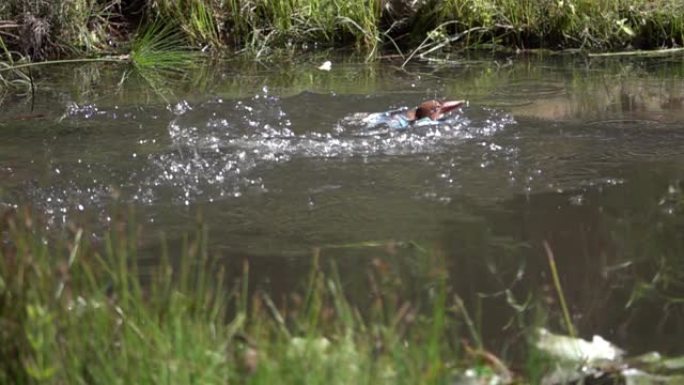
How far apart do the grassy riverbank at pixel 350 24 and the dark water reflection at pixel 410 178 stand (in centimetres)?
129

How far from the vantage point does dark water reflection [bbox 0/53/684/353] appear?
380 cm

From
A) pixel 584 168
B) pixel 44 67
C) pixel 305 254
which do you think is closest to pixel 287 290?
pixel 305 254

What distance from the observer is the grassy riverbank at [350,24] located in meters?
8.41

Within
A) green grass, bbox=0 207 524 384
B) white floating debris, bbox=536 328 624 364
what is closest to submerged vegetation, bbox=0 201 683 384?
green grass, bbox=0 207 524 384

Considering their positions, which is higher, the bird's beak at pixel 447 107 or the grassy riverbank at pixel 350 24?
the grassy riverbank at pixel 350 24

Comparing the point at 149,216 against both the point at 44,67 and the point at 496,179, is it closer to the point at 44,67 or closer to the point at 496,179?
the point at 496,179

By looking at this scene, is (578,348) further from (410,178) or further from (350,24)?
(350,24)

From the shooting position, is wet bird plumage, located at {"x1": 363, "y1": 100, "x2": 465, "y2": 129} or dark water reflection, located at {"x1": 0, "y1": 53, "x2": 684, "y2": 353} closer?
dark water reflection, located at {"x1": 0, "y1": 53, "x2": 684, "y2": 353}

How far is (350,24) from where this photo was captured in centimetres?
887

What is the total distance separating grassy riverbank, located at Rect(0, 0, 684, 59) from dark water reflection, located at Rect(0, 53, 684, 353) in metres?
1.29

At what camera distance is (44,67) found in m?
8.18

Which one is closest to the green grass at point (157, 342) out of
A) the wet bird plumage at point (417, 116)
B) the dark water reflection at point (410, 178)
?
the dark water reflection at point (410, 178)

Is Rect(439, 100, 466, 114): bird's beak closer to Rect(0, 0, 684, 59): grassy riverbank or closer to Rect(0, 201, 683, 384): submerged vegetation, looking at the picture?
Rect(0, 0, 684, 59): grassy riverbank

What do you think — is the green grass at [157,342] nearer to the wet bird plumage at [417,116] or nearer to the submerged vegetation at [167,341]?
the submerged vegetation at [167,341]
